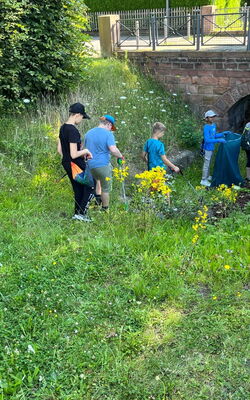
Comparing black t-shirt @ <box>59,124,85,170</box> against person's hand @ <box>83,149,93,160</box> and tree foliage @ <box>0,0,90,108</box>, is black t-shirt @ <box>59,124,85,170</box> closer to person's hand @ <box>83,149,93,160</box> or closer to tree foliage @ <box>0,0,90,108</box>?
person's hand @ <box>83,149,93,160</box>

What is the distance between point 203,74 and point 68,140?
7386 mm

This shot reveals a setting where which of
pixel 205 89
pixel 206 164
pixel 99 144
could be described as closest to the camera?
pixel 99 144

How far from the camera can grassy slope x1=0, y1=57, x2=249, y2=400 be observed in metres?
3.12

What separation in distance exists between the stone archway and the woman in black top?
6.82 metres

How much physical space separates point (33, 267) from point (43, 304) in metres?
0.64

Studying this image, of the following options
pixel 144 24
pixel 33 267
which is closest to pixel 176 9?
pixel 144 24

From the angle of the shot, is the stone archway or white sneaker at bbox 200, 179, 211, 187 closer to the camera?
white sneaker at bbox 200, 179, 211, 187

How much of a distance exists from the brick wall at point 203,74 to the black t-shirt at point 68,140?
6986mm

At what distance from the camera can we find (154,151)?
6363mm

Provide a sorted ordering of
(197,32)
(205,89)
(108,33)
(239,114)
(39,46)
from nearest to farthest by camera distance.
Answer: (39,46) → (197,32) → (205,89) → (239,114) → (108,33)

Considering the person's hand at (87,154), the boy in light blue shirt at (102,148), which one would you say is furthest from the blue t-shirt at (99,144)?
the person's hand at (87,154)

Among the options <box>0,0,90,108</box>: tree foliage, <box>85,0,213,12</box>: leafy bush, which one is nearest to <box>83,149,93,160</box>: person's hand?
<box>0,0,90,108</box>: tree foliage

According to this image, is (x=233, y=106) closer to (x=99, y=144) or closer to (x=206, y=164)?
(x=206, y=164)

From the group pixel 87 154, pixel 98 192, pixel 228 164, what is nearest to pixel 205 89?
pixel 228 164
